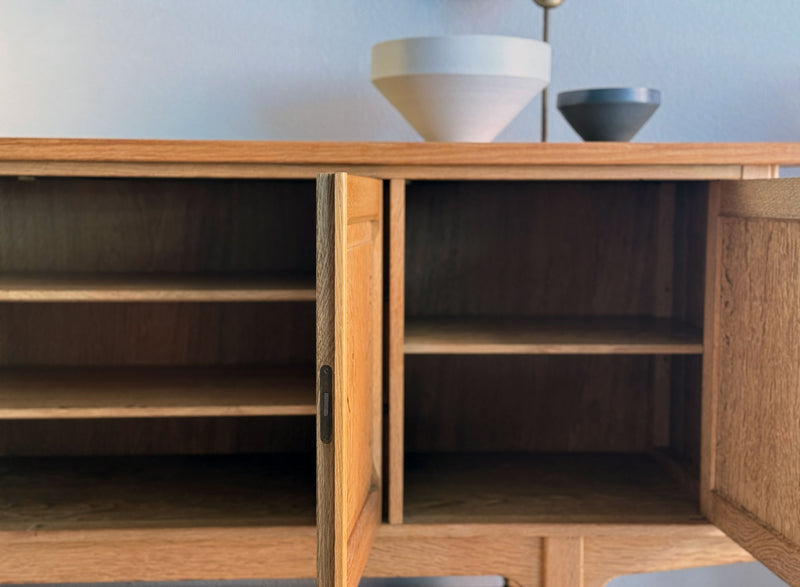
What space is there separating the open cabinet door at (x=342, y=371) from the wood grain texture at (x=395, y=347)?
3.2 inches

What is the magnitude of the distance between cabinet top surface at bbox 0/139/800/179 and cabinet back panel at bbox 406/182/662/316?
14.1 inches

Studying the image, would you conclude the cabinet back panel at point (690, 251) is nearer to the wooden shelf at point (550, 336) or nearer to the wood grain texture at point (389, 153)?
the wooden shelf at point (550, 336)

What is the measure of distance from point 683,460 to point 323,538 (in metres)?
0.75

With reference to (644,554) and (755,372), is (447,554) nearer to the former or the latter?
(644,554)

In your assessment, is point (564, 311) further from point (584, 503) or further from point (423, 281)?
point (584, 503)

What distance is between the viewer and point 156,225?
1434mm

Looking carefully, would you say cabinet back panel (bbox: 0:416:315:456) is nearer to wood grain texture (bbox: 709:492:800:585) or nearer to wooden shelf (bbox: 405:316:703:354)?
wooden shelf (bbox: 405:316:703:354)

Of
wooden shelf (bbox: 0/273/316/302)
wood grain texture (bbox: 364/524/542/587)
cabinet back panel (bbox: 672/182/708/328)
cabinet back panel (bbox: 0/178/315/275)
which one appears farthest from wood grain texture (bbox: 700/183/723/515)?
cabinet back panel (bbox: 0/178/315/275)

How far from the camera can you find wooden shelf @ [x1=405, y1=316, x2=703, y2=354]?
115cm

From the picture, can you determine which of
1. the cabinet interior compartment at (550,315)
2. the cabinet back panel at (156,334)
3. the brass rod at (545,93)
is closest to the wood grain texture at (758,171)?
the cabinet interior compartment at (550,315)

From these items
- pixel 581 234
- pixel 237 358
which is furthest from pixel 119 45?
pixel 581 234

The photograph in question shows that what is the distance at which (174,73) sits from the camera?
1.47 metres

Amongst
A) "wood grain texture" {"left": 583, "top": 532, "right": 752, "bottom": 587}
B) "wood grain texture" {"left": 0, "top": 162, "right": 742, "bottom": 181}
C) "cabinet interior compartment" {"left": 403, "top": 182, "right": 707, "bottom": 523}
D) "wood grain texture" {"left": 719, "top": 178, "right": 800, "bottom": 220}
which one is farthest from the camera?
"cabinet interior compartment" {"left": 403, "top": 182, "right": 707, "bottom": 523}

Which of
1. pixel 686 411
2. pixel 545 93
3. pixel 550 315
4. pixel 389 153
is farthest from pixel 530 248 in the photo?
pixel 389 153
